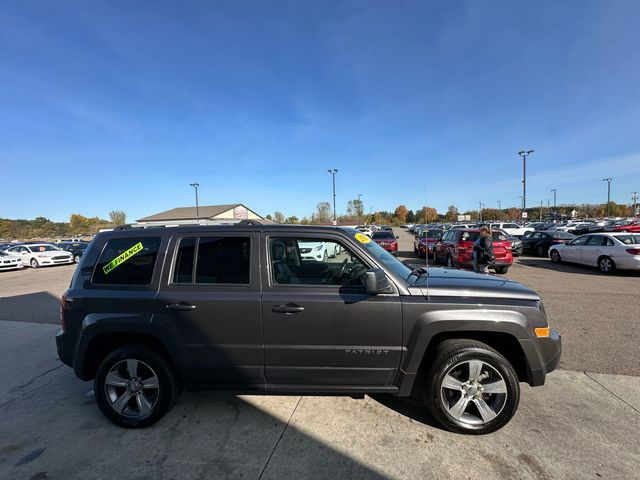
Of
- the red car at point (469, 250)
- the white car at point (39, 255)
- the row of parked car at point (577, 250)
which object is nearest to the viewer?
the row of parked car at point (577, 250)

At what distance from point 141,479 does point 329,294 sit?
2.01m

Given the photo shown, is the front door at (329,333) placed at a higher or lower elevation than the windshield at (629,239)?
lower

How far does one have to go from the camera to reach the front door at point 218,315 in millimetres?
2924

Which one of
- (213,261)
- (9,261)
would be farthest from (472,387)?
(9,261)

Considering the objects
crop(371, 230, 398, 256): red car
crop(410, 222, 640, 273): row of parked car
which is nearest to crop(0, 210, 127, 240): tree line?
crop(371, 230, 398, 256): red car

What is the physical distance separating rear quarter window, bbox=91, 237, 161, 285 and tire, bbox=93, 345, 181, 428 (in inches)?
26.1

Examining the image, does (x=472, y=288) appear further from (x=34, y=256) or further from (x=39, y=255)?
(x=34, y=256)

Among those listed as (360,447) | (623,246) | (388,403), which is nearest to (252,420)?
(360,447)

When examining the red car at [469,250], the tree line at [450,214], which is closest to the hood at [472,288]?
the red car at [469,250]

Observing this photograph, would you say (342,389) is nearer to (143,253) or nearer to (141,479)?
(141,479)

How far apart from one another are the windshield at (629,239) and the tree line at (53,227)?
89.5m

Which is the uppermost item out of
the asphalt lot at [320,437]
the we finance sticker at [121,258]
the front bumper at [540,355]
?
the we finance sticker at [121,258]

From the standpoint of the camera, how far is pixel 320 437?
112 inches

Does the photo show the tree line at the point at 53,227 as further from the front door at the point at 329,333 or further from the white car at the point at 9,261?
the front door at the point at 329,333
